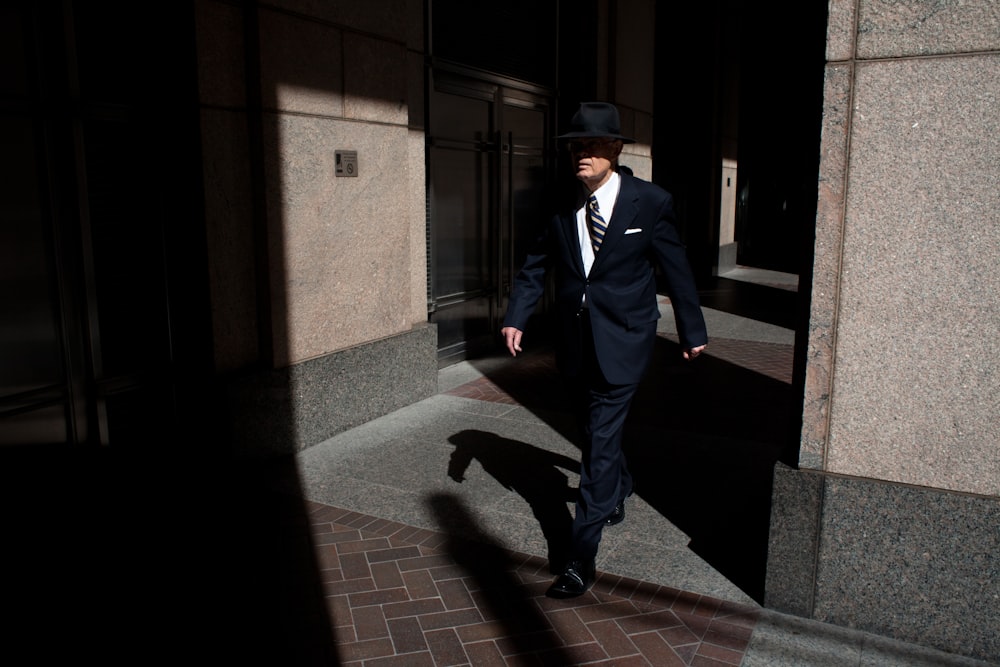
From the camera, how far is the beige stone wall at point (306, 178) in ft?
17.2

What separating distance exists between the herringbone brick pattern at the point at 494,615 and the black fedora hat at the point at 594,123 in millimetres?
2026

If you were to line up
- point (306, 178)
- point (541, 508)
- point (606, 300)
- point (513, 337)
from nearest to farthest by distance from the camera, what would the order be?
point (606, 300) → point (513, 337) → point (541, 508) → point (306, 178)

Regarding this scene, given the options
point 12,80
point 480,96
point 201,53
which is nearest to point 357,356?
point 201,53

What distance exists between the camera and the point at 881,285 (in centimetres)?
317

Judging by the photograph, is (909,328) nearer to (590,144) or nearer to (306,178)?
(590,144)

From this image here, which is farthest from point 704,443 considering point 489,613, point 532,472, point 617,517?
point 489,613

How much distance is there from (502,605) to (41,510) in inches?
104

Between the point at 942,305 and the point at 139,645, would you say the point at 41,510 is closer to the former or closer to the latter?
the point at 139,645

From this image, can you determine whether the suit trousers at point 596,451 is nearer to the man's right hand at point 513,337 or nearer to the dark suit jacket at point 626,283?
the dark suit jacket at point 626,283

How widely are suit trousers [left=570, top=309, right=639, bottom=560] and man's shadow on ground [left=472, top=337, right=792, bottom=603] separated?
0.70 m

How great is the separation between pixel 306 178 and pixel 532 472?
246cm

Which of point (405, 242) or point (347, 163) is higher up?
point (347, 163)

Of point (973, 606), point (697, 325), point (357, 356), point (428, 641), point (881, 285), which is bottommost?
point (428, 641)

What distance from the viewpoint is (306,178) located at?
5.64 m
